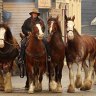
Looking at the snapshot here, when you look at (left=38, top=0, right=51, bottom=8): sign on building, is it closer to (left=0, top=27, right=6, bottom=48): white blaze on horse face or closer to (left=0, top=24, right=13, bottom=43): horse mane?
(left=0, top=24, right=13, bottom=43): horse mane

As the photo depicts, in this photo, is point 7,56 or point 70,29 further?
point 7,56

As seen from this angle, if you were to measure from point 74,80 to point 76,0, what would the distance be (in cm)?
3671

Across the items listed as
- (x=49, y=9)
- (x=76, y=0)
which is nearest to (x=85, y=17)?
(x=76, y=0)

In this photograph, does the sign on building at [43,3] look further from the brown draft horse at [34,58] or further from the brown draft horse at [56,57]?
the brown draft horse at [34,58]

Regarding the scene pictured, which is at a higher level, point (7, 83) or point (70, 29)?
point (70, 29)

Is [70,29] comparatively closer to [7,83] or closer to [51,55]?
[51,55]

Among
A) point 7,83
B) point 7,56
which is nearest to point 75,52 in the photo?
point 7,56

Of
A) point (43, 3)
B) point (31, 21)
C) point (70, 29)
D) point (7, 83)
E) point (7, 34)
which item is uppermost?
point (31, 21)

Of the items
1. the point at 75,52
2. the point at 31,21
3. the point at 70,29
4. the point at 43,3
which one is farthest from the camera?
the point at 43,3

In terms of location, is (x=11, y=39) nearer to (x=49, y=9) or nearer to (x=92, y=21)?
(x=49, y=9)

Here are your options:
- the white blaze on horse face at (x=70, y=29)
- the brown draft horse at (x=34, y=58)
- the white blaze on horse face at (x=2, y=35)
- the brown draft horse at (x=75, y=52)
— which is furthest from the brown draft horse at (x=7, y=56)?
the white blaze on horse face at (x=70, y=29)

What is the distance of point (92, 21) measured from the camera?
2463 inches

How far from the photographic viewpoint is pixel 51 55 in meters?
17.3

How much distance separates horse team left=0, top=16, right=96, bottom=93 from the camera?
55.5ft
